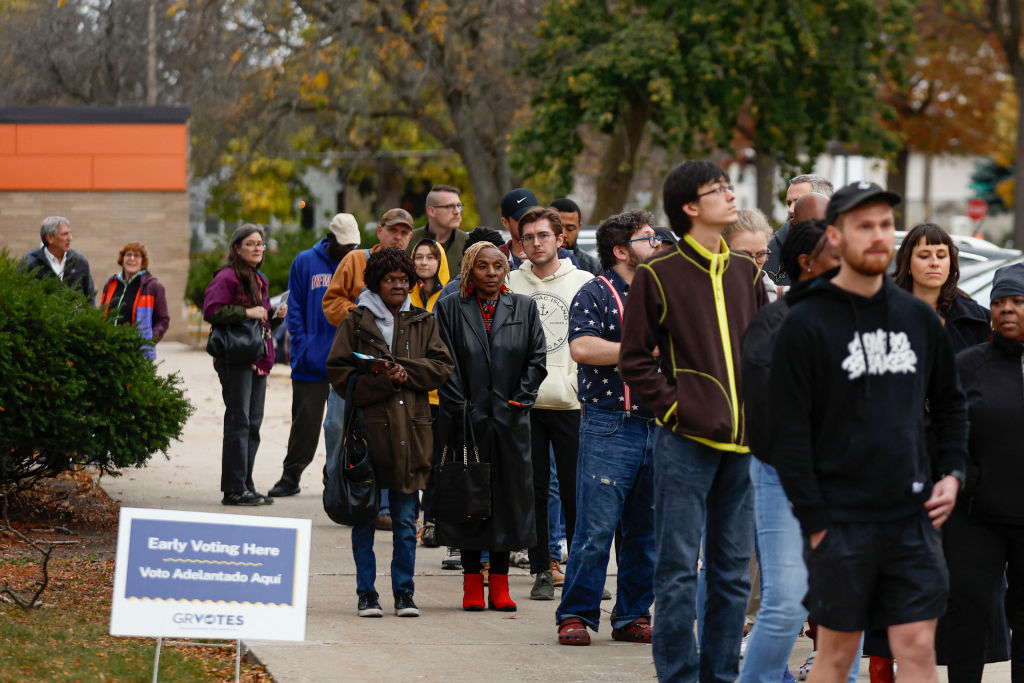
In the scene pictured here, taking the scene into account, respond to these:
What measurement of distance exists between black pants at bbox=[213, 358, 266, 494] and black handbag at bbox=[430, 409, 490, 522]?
348 cm

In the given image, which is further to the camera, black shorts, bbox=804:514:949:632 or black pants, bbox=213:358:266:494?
black pants, bbox=213:358:266:494

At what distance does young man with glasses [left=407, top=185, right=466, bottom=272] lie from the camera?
9594 millimetres

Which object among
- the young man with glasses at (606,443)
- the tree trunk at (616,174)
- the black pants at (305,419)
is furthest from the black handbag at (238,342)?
the tree trunk at (616,174)

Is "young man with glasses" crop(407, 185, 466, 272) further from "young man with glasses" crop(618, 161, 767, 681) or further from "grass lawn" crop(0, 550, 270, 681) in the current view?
"young man with glasses" crop(618, 161, 767, 681)

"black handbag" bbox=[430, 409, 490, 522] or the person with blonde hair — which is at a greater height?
the person with blonde hair

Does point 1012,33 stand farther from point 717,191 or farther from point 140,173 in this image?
point 717,191

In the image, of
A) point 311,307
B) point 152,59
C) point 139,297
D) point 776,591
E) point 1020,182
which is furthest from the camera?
point 1020,182

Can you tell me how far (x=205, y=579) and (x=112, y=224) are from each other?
2299 centimetres

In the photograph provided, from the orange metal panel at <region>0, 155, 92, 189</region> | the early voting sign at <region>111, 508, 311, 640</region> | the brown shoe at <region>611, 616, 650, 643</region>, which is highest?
the orange metal panel at <region>0, 155, 92, 189</region>

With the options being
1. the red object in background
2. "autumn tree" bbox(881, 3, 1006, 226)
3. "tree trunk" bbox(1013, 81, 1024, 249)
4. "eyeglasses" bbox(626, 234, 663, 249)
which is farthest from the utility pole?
"eyeglasses" bbox(626, 234, 663, 249)

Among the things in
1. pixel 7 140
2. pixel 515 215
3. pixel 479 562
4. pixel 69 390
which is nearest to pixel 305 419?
pixel 69 390

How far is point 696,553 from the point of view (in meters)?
5.37

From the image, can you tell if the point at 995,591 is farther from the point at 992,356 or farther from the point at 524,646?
the point at 524,646

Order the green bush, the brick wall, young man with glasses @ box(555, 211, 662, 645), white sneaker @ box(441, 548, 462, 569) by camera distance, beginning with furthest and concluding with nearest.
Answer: the brick wall → white sneaker @ box(441, 548, 462, 569) → the green bush → young man with glasses @ box(555, 211, 662, 645)
